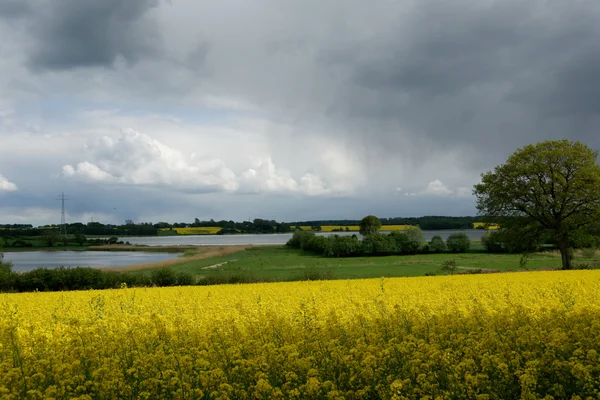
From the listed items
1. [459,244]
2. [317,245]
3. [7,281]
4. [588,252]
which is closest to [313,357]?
[7,281]

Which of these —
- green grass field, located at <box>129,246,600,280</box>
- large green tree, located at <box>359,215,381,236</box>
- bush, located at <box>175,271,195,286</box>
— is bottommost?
green grass field, located at <box>129,246,600,280</box>

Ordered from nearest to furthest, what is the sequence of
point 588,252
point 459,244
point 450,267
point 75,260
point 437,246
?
point 450,267, point 588,252, point 459,244, point 437,246, point 75,260

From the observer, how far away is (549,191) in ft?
143

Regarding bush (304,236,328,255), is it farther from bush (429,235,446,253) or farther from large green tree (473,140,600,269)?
large green tree (473,140,600,269)

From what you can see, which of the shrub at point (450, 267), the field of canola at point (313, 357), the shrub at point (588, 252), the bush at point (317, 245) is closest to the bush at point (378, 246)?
the bush at point (317, 245)

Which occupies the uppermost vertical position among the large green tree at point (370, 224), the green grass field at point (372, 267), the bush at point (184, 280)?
the large green tree at point (370, 224)

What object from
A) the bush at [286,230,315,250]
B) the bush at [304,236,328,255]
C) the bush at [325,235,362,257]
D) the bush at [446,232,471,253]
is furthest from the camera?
the bush at [286,230,315,250]

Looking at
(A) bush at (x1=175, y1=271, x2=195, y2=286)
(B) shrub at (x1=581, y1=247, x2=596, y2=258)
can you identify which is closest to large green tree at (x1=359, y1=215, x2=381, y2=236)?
(B) shrub at (x1=581, y1=247, x2=596, y2=258)

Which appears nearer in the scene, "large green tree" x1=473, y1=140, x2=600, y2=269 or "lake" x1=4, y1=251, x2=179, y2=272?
"large green tree" x1=473, y1=140, x2=600, y2=269

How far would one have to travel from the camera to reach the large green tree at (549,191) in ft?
139

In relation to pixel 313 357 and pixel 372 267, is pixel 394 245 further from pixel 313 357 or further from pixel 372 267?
pixel 313 357

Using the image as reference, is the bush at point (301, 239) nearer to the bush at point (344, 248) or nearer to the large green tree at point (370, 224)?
the bush at point (344, 248)

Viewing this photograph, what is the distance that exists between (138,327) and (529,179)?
4352 cm

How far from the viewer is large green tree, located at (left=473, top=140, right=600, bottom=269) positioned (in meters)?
42.3
